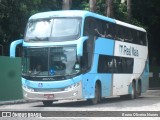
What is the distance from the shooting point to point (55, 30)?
21828 millimetres

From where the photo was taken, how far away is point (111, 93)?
25.5 m

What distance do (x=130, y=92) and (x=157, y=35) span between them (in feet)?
64.3

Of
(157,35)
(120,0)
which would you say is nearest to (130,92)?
(120,0)

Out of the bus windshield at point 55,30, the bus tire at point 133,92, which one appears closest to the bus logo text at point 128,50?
the bus tire at point 133,92

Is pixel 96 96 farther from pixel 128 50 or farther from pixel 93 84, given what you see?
pixel 128 50

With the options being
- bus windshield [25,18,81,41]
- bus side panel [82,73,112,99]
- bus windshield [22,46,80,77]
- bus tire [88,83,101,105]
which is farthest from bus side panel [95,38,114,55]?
bus windshield [22,46,80,77]

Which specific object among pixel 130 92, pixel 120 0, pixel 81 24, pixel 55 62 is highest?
pixel 120 0

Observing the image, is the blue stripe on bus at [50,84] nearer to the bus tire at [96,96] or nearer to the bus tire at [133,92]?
the bus tire at [96,96]

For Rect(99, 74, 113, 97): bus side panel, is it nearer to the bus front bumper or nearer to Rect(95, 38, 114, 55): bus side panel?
Rect(95, 38, 114, 55): bus side panel

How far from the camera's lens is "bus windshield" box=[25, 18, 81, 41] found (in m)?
21.7

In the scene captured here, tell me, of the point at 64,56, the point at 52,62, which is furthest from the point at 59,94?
the point at 64,56

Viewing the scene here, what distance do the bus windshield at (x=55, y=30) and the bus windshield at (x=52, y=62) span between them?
50 cm

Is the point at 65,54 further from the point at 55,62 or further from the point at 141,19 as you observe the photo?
the point at 141,19

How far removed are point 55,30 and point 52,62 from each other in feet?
4.69
